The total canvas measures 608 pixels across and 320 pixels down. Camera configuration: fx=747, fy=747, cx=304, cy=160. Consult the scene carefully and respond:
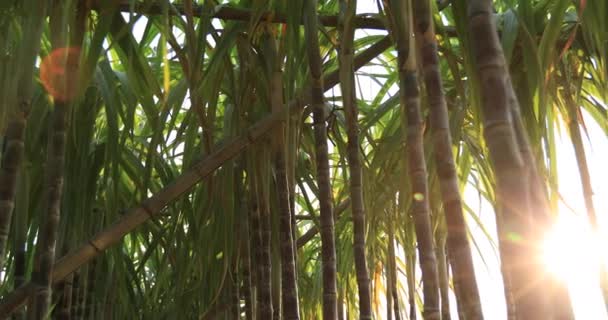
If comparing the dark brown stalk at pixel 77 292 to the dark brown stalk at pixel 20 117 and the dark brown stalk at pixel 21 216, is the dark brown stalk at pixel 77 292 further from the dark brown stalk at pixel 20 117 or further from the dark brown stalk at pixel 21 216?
the dark brown stalk at pixel 20 117

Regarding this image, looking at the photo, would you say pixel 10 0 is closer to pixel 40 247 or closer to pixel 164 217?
pixel 40 247

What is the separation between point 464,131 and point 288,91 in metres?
0.66

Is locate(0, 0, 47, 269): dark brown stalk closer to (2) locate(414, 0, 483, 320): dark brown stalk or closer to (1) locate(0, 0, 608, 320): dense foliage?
(1) locate(0, 0, 608, 320): dense foliage

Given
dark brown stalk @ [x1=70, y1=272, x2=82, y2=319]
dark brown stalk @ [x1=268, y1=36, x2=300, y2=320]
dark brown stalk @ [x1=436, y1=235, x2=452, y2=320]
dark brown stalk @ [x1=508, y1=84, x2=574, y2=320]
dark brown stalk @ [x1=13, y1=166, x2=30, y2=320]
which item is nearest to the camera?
dark brown stalk @ [x1=508, y1=84, x2=574, y2=320]

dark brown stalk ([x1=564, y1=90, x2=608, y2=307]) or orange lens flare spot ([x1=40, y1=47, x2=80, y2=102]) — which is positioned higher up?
orange lens flare spot ([x1=40, y1=47, x2=80, y2=102])

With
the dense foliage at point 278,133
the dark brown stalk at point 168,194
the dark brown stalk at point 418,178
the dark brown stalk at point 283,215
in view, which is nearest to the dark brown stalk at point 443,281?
the dense foliage at point 278,133

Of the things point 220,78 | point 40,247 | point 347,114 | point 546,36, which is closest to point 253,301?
point 220,78

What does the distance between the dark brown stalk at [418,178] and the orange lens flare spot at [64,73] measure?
0.47 meters

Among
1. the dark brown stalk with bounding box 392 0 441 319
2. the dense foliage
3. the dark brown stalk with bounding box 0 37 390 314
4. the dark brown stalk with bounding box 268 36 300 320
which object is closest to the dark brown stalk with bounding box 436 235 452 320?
the dense foliage

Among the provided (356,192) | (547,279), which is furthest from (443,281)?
(547,279)

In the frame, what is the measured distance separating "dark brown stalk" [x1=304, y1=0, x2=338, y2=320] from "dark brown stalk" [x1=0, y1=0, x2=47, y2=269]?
336mm

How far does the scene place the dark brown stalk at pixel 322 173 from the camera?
970 mm

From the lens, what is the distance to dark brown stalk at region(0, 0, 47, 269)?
907 mm

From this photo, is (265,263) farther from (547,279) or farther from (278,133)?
(547,279)
